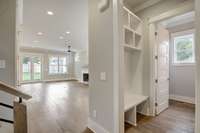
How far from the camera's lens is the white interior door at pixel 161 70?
3.28 meters

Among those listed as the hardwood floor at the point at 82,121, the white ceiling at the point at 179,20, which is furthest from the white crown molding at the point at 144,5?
the hardwood floor at the point at 82,121

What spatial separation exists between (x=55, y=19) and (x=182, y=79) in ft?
18.6

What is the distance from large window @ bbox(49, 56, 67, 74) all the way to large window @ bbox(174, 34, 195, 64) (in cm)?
983

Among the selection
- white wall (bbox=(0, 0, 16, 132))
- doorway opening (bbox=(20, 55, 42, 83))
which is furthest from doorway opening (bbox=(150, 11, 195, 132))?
doorway opening (bbox=(20, 55, 42, 83))

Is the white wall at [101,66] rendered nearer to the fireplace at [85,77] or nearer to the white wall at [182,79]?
the white wall at [182,79]

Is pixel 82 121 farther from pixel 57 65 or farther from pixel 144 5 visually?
pixel 57 65

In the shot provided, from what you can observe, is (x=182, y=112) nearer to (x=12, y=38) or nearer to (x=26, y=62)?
(x=12, y=38)

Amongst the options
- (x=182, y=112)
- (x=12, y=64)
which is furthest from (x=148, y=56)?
(x=12, y=64)

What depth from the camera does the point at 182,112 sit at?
11.1 ft

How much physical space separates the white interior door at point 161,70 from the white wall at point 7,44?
3.33 meters

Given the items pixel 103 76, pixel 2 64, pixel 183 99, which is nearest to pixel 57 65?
pixel 2 64

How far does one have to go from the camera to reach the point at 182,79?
4.49 metres

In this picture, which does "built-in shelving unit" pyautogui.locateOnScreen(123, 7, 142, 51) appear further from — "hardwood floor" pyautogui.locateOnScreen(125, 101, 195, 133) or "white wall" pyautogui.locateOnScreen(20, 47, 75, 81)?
"white wall" pyautogui.locateOnScreen(20, 47, 75, 81)

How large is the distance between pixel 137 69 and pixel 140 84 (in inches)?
16.4
